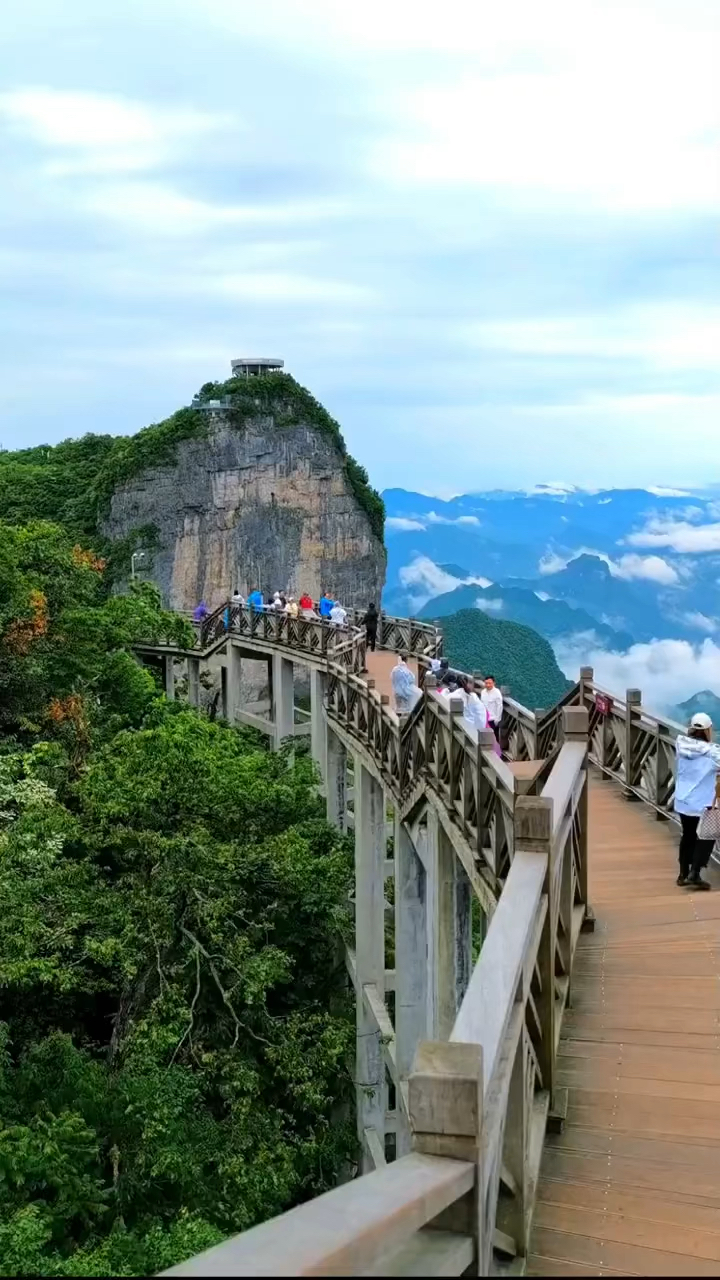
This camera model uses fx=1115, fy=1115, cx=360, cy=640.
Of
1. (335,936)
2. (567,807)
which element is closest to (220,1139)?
(335,936)

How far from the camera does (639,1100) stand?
4.71m

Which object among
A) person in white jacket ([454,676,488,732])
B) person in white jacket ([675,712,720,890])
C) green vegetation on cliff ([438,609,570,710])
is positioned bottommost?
person in white jacket ([675,712,720,890])

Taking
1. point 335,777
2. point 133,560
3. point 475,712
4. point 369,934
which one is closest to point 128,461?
point 133,560

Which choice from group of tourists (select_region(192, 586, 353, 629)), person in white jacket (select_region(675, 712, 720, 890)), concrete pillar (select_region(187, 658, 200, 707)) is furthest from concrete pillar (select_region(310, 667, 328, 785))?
person in white jacket (select_region(675, 712, 720, 890))

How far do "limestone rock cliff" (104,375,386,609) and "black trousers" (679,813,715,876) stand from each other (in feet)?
155

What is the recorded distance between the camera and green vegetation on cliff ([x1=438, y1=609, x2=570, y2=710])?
267ft

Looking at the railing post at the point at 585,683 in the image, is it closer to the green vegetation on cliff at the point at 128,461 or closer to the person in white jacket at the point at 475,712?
the person in white jacket at the point at 475,712

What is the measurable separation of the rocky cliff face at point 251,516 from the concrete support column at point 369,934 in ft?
123

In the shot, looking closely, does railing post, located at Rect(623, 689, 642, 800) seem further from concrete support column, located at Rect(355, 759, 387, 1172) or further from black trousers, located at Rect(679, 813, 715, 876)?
concrete support column, located at Rect(355, 759, 387, 1172)

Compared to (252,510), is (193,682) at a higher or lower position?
lower

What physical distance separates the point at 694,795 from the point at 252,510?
50.9 m

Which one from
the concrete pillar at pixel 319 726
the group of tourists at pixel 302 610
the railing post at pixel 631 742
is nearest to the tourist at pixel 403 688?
the railing post at pixel 631 742

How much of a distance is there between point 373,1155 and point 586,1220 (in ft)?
45.7

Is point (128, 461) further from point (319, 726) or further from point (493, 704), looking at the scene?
point (493, 704)
